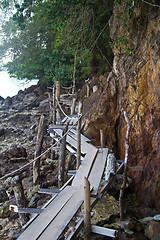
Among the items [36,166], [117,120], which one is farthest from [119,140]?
[36,166]

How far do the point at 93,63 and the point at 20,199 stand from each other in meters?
9.71

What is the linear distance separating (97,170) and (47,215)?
1898mm

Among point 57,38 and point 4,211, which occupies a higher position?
point 57,38

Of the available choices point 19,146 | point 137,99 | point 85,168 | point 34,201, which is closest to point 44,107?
point 19,146

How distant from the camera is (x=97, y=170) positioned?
488cm

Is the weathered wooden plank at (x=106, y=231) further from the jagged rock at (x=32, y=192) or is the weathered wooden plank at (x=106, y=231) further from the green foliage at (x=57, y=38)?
the green foliage at (x=57, y=38)

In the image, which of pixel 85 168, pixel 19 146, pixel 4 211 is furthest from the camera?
pixel 19 146

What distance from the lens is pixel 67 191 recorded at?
4.02 meters

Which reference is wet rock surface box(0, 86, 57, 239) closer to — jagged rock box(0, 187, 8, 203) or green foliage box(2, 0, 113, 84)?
jagged rock box(0, 187, 8, 203)

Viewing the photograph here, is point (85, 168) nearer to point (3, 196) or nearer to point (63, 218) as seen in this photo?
point (63, 218)

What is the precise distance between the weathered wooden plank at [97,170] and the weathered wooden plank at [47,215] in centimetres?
46

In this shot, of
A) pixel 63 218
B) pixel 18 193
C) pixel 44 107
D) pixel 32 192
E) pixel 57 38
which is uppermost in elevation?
pixel 57 38

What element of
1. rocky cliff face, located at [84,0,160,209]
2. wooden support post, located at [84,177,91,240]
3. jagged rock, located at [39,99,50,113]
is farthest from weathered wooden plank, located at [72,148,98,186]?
jagged rock, located at [39,99,50,113]

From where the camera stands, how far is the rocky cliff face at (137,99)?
582cm
